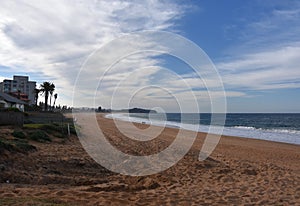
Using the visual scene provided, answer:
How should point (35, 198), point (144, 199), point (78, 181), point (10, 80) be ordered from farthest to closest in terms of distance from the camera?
1. point (10, 80)
2. point (78, 181)
3. point (144, 199)
4. point (35, 198)

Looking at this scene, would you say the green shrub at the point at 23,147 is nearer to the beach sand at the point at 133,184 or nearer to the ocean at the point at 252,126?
the beach sand at the point at 133,184

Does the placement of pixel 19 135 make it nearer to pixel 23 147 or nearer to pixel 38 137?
pixel 38 137

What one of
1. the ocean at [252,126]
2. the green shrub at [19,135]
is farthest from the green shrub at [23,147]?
the ocean at [252,126]

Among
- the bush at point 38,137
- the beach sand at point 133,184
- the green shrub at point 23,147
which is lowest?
the beach sand at point 133,184

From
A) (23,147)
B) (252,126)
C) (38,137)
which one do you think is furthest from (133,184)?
(252,126)

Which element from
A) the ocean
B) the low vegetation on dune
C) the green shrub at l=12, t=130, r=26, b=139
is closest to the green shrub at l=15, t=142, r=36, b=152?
the low vegetation on dune

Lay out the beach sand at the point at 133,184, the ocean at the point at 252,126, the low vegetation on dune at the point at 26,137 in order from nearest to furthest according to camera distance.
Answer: the beach sand at the point at 133,184 < the low vegetation on dune at the point at 26,137 < the ocean at the point at 252,126

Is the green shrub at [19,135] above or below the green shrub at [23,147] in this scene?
above

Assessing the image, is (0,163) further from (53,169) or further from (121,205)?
(121,205)

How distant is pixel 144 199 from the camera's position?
634cm

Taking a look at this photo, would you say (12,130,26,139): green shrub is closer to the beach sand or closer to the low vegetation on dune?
the low vegetation on dune

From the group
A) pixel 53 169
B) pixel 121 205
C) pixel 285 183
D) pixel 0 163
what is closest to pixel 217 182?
pixel 285 183

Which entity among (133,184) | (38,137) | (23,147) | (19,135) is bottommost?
(133,184)

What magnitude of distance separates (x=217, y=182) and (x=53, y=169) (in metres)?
4.71
